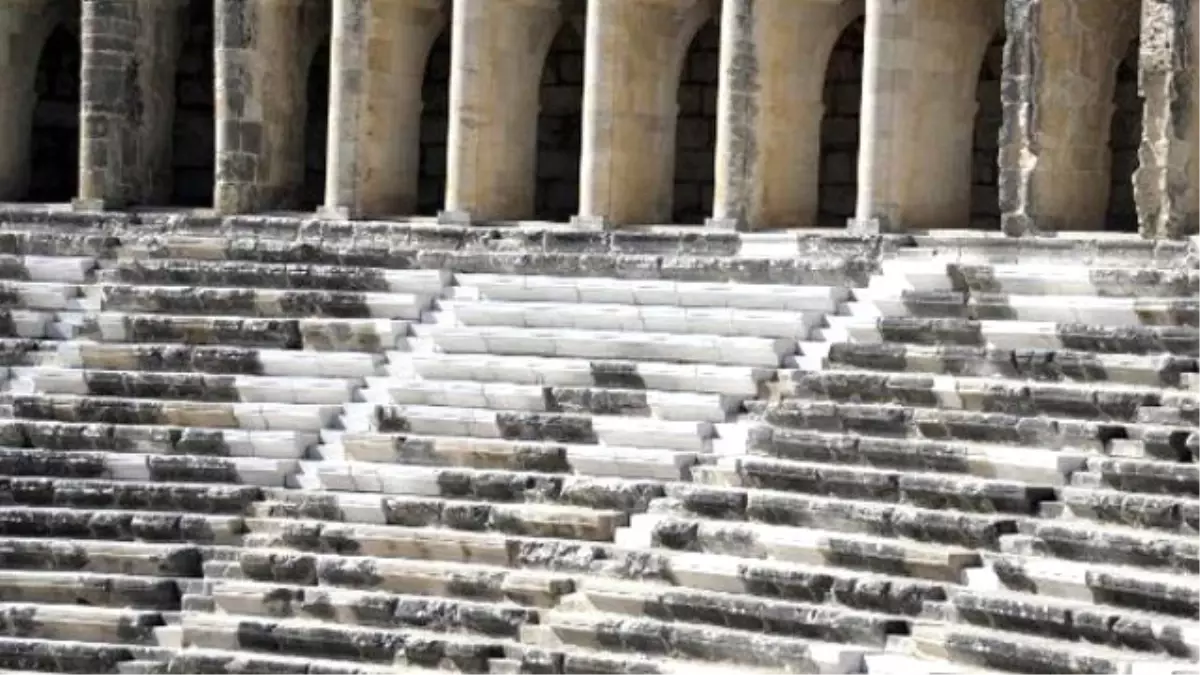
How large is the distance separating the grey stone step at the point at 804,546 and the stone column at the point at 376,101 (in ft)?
24.2

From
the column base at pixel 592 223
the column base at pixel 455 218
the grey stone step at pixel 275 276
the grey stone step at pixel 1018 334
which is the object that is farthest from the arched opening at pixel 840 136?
the grey stone step at pixel 1018 334

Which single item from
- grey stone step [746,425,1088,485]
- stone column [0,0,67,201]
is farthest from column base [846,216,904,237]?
stone column [0,0,67,201]

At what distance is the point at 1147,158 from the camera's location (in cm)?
2612

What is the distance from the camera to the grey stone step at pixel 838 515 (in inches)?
913

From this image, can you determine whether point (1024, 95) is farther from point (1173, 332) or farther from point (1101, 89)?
point (1173, 332)

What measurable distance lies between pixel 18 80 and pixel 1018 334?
13411 millimetres

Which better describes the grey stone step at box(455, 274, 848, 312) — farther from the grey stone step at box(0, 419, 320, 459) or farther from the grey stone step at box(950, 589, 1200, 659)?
the grey stone step at box(950, 589, 1200, 659)

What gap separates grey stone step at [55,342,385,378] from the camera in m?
28.7

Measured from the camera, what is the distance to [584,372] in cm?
2725

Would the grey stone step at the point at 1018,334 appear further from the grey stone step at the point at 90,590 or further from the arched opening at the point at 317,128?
the arched opening at the point at 317,128

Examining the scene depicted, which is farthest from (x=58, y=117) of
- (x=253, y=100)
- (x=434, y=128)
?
(x=434, y=128)

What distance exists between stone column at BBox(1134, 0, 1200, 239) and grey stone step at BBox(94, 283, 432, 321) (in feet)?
23.1

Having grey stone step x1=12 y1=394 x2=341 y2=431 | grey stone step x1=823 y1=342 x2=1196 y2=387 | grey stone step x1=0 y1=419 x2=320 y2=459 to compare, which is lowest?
grey stone step x1=0 y1=419 x2=320 y2=459

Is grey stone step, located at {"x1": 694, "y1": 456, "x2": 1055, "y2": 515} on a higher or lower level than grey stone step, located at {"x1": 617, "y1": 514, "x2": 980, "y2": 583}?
higher
